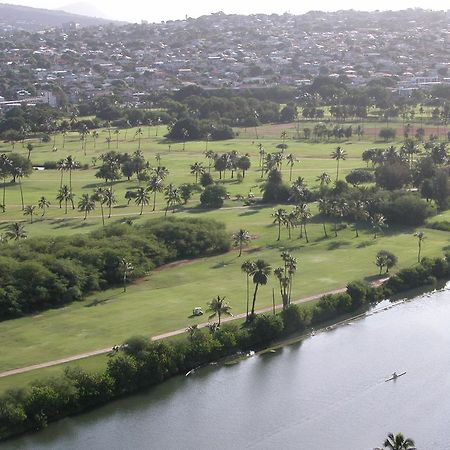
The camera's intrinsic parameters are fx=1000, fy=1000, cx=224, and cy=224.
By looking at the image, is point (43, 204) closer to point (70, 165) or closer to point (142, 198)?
point (142, 198)

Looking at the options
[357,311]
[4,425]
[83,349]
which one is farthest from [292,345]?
[4,425]

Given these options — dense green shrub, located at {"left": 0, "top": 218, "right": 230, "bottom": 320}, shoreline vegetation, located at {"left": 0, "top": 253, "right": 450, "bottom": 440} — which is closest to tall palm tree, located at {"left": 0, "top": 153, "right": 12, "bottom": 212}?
dense green shrub, located at {"left": 0, "top": 218, "right": 230, "bottom": 320}

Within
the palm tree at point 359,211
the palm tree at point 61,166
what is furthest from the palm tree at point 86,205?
the palm tree at point 359,211

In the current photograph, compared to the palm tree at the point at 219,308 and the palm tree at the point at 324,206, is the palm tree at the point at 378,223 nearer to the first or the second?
the palm tree at the point at 324,206

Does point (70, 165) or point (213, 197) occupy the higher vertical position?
point (70, 165)

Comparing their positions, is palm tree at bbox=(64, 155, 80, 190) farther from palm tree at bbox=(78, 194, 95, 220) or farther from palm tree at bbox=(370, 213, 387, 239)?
palm tree at bbox=(370, 213, 387, 239)

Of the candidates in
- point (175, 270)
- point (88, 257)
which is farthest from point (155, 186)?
point (88, 257)
